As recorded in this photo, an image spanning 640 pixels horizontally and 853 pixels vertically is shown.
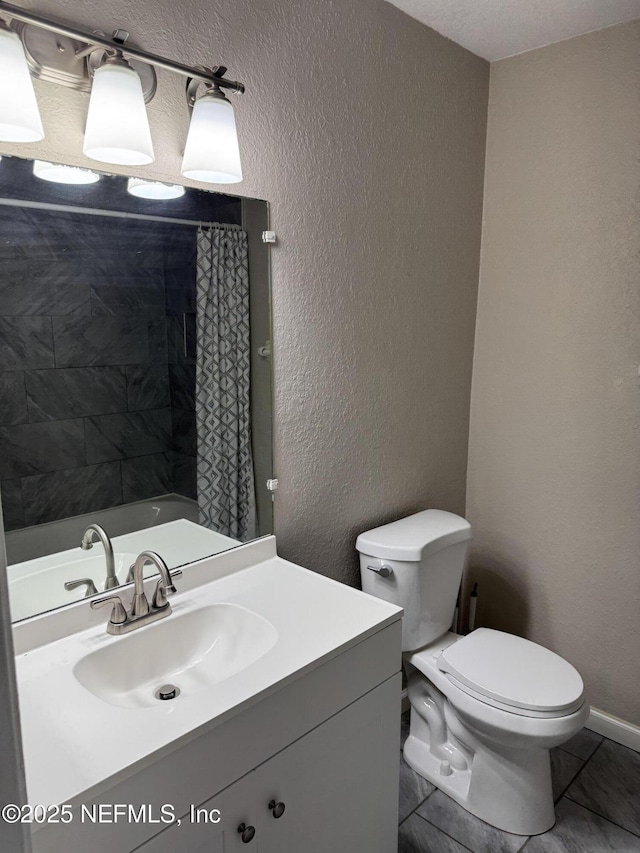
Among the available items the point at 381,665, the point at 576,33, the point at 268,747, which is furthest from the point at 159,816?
the point at 576,33

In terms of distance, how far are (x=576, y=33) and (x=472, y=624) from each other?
86.7 inches

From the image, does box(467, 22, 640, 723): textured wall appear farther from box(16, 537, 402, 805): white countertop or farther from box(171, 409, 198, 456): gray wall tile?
box(171, 409, 198, 456): gray wall tile

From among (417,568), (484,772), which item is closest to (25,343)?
(417,568)

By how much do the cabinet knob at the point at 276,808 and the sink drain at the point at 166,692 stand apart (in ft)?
0.97

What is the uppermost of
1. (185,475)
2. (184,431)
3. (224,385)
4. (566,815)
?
(224,385)

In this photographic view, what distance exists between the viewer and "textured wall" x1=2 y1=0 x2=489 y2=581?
1.51 meters

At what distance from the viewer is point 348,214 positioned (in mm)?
1909

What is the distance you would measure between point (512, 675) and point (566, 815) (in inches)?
19.9

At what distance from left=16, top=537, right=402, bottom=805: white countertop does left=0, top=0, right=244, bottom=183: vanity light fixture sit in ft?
3.22

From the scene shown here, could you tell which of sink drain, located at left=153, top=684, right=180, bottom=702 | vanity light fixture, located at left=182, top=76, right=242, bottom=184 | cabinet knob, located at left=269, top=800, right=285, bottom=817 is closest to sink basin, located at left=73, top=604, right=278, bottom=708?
sink drain, located at left=153, top=684, right=180, bottom=702

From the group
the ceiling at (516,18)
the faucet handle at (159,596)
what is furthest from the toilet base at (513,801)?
the ceiling at (516,18)

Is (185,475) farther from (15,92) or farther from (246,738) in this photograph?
(15,92)

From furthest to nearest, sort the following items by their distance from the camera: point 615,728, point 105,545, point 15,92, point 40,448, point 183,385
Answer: point 615,728, point 183,385, point 105,545, point 40,448, point 15,92

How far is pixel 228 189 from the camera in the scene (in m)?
1.60
